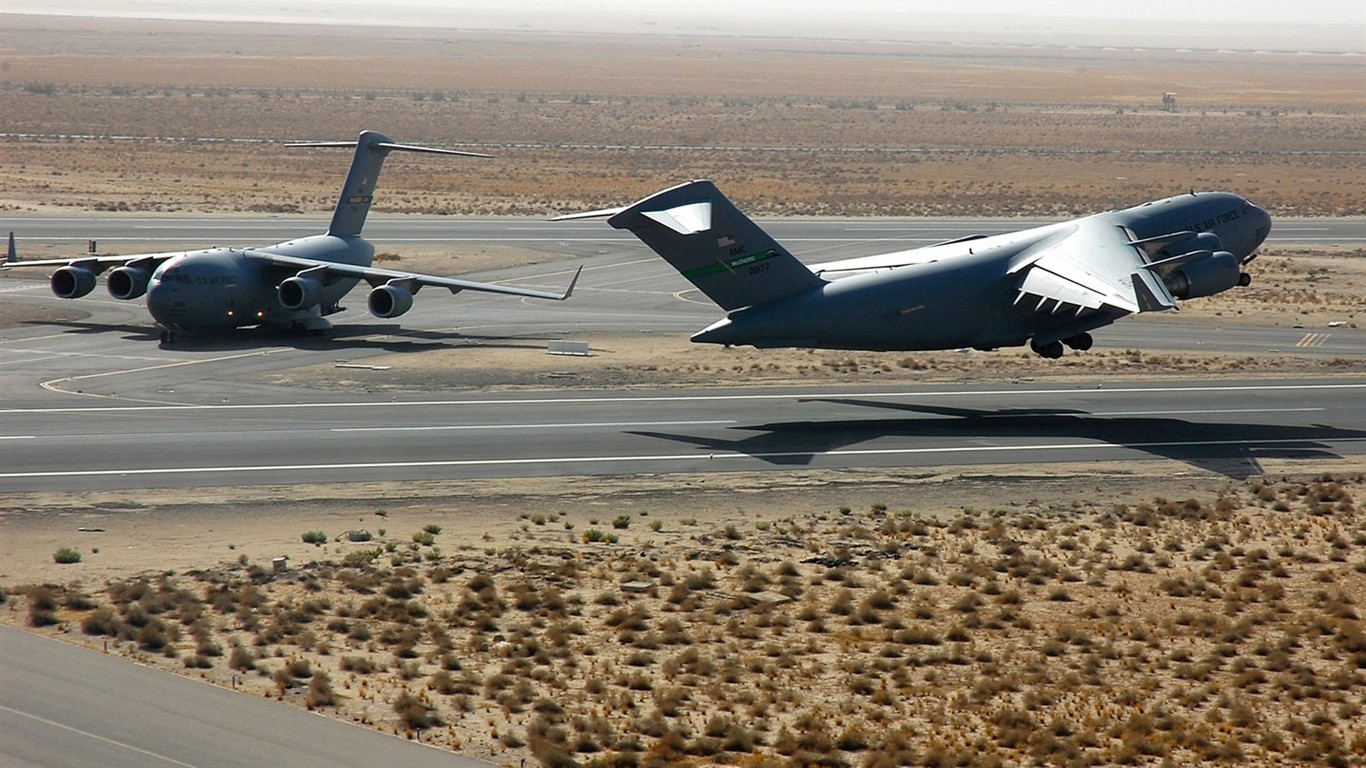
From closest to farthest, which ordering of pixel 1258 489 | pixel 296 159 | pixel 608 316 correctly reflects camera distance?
pixel 1258 489 < pixel 608 316 < pixel 296 159

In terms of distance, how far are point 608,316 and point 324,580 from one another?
2822cm

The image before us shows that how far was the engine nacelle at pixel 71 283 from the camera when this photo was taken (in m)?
48.0

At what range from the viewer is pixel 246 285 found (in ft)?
150

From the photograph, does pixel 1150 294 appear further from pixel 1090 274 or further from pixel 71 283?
pixel 71 283

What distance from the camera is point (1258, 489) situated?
3056 cm

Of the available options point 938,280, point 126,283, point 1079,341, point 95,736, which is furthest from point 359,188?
point 95,736

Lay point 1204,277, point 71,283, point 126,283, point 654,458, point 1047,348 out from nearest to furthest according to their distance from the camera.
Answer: point 654,458 → point 1204,277 → point 1047,348 → point 126,283 → point 71,283

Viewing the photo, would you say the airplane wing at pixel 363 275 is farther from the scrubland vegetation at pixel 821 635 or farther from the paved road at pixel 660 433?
the scrubland vegetation at pixel 821 635

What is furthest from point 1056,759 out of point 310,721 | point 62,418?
point 62,418

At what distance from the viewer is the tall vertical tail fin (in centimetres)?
3372

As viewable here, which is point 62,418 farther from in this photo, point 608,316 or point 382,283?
point 608,316

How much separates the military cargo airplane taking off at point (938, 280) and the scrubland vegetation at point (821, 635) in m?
7.39

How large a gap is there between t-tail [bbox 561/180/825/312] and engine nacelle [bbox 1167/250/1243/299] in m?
9.15

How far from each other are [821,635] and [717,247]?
1428cm
